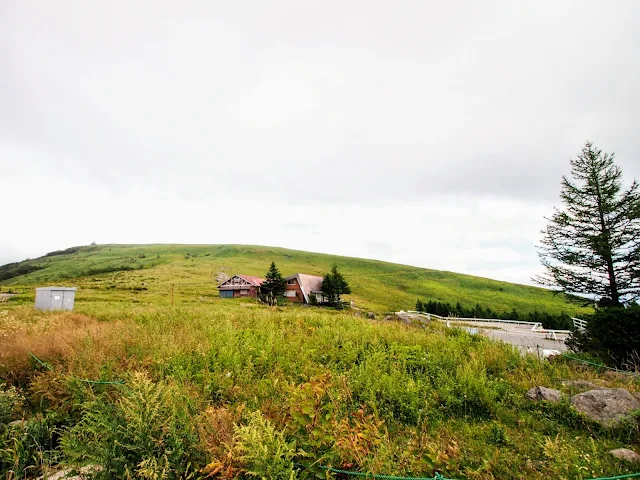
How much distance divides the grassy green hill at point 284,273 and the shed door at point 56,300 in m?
44.0

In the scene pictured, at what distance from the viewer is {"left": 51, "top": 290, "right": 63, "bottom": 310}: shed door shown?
20.0m

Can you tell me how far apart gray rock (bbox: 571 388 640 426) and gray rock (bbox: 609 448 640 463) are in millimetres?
949

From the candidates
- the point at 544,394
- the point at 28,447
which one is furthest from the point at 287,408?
the point at 544,394

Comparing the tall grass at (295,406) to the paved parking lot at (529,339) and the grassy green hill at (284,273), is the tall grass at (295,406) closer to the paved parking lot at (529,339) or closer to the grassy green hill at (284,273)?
the paved parking lot at (529,339)

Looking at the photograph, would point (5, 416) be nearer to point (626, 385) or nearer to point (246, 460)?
point (246, 460)

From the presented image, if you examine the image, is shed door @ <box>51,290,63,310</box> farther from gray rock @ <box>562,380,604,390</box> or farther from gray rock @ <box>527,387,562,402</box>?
gray rock @ <box>562,380,604,390</box>

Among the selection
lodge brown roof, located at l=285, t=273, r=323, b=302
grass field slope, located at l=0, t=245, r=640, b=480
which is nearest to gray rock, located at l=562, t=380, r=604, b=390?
grass field slope, located at l=0, t=245, r=640, b=480

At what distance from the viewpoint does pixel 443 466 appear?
162 inches

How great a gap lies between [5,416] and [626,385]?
12.6 metres

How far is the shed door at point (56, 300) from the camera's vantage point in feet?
65.6

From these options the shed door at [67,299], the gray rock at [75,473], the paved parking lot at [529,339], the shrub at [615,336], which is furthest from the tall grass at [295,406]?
the shed door at [67,299]

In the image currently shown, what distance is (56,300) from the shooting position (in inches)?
793

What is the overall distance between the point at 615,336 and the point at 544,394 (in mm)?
6202

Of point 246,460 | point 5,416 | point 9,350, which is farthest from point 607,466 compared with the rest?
point 9,350
